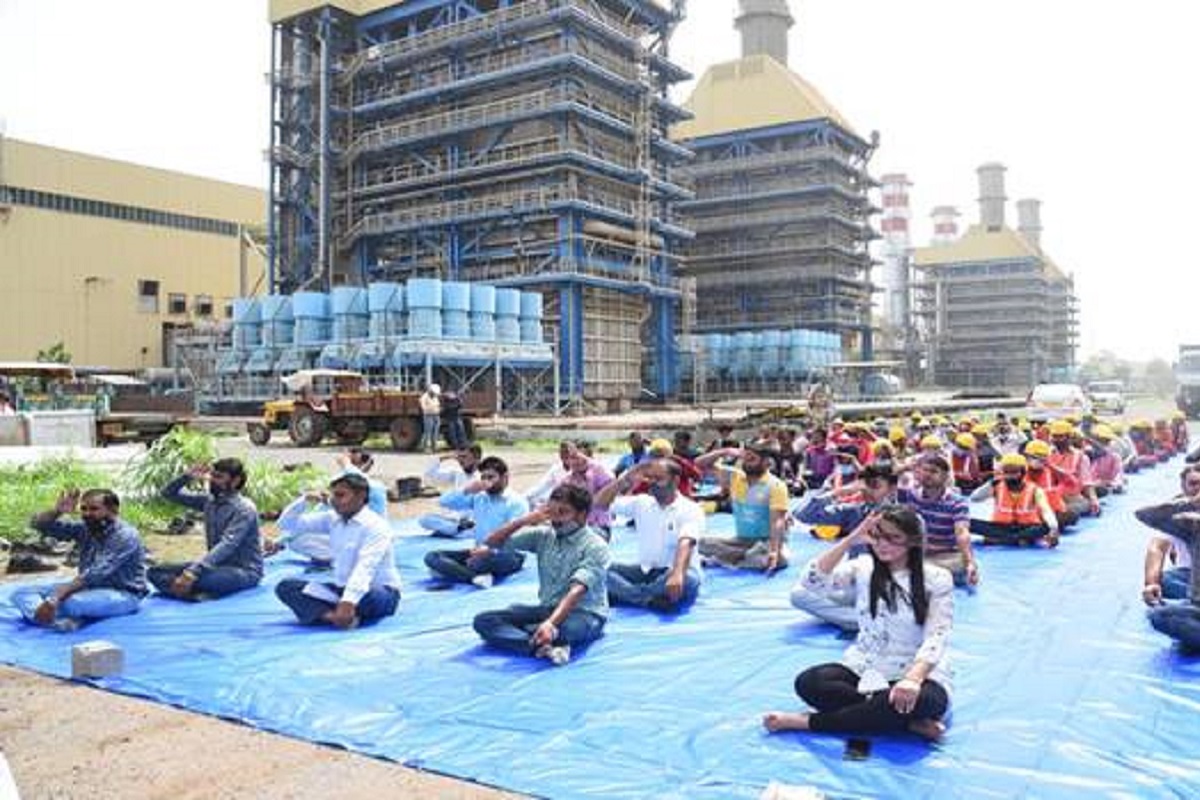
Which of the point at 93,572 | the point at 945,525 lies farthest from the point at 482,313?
the point at 945,525

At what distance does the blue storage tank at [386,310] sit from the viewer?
147ft

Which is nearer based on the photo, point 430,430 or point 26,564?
point 26,564

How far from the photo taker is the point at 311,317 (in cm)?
4862

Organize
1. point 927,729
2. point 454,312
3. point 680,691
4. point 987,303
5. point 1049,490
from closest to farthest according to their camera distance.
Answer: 1. point 927,729
2. point 680,691
3. point 1049,490
4. point 454,312
5. point 987,303

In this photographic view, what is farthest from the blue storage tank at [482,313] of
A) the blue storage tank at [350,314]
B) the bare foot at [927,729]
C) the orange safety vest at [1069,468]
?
the bare foot at [927,729]

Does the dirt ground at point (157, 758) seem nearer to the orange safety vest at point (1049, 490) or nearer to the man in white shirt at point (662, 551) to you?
the man in white shirt at point (662, 551)

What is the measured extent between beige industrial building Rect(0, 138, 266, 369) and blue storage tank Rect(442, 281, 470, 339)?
25.9 m

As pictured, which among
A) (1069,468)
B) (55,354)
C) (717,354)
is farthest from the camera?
(717,354)

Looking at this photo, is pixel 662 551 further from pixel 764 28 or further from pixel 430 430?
pixel 764 28

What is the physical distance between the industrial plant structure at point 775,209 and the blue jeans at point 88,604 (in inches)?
2716

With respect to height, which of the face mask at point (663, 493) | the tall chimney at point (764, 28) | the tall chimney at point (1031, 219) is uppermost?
the tall chimney at point (764, 28)

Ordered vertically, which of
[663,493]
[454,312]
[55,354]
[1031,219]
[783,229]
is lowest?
[663,493]

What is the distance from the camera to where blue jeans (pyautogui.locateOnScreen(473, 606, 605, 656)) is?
22.2 ft

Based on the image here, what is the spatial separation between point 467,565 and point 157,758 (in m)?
4.46
